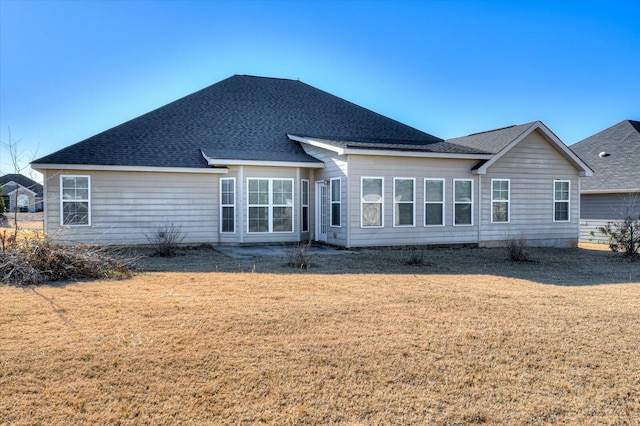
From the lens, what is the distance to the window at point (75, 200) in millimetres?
14914

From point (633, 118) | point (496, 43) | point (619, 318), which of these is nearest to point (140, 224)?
point (619, 318)

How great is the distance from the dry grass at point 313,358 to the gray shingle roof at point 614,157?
15.0 meters

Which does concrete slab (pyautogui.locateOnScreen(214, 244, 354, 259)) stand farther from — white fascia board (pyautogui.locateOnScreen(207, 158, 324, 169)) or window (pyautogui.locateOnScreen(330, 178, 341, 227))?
white fascia board (pyautogui.locateOnScreen(207, 158, 324, 169))

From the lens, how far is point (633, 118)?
26469 millimetres

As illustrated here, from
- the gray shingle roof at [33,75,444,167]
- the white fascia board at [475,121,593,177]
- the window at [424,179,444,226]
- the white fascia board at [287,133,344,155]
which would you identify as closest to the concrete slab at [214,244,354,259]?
the gray shingle roof at [33,75,444,167]

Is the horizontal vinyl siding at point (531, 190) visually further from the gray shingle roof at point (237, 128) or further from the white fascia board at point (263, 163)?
the white fascia board at point (263, 163)

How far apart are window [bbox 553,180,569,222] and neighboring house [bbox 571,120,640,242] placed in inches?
105

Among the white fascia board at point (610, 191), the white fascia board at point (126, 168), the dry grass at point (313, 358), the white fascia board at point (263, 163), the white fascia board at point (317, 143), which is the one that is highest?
the white fascia board at point (317, 143)

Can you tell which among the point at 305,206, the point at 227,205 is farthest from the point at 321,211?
the point at 227,205

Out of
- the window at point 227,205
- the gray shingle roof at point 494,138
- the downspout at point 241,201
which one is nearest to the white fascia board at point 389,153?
the gray shingle roof at point 494,138

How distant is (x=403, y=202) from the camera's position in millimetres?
15461

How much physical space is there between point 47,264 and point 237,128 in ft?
36.0

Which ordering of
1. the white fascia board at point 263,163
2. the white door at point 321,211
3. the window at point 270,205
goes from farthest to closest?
the white door at point 321,211 < the window at point 270,205 < the white fascia board at point 263,163

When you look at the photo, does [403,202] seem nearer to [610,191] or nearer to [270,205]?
[270,205]
